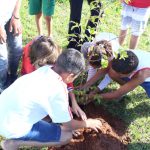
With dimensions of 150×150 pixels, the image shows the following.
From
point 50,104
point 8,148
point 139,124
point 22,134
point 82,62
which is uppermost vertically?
point 82,62

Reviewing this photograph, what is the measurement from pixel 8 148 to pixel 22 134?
247mm

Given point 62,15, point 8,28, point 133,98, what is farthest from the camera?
point 62,15

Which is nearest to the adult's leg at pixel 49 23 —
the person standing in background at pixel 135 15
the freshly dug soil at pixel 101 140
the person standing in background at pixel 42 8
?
the person standing in background at pixel 42 8

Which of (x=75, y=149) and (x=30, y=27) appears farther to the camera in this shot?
(x=30, y=27)

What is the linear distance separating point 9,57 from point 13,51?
0.36 feet

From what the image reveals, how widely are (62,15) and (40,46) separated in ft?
8.31

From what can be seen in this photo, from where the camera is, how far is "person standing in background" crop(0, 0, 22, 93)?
128 inches

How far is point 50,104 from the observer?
8.99 feet

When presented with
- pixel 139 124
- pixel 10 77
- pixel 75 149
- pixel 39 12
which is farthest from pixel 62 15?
pixel 75 149

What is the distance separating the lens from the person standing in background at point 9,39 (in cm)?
324

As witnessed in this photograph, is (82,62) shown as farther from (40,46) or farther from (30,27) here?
(30,27)

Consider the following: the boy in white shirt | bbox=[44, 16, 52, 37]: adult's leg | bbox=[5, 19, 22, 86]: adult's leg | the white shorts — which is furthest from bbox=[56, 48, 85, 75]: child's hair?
bbox=[44, 16, 52, 37]: adult's leg

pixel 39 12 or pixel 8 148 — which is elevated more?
pixel 39 12

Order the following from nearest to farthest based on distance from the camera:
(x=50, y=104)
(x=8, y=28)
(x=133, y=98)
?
(x=50, y=104)
(x=8, y=28)
(x=133, y=98)
